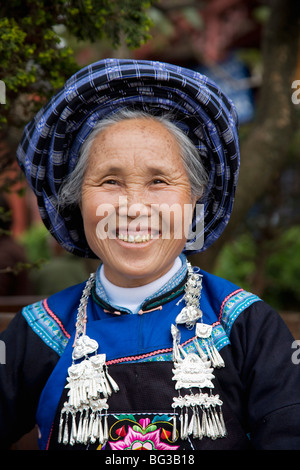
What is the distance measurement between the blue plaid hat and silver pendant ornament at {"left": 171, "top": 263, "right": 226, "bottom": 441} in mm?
554

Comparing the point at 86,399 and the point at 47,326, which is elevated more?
the point at 47,326

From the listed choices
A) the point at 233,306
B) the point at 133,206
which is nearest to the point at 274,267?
the point at 233,306

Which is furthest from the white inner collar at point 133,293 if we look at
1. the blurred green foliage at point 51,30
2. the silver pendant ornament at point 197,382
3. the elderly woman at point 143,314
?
the blurred green foliage at point 51,30

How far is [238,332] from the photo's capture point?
1.83 m

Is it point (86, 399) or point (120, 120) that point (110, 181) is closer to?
point (120, 120)

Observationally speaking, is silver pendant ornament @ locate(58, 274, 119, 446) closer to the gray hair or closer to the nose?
the nose

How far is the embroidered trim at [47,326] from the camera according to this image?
6.47 feet

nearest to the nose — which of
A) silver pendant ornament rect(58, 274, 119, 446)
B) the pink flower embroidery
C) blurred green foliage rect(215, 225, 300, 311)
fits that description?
silver pendant ornament rect(58, 274, 119, 446)

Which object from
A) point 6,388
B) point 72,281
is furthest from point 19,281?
point 6,388

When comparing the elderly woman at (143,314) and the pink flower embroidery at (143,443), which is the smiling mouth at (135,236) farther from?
the pink flower embroidery at (143,443)

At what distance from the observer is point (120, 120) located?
1.88 meters

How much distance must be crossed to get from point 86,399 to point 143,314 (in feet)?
1.23
